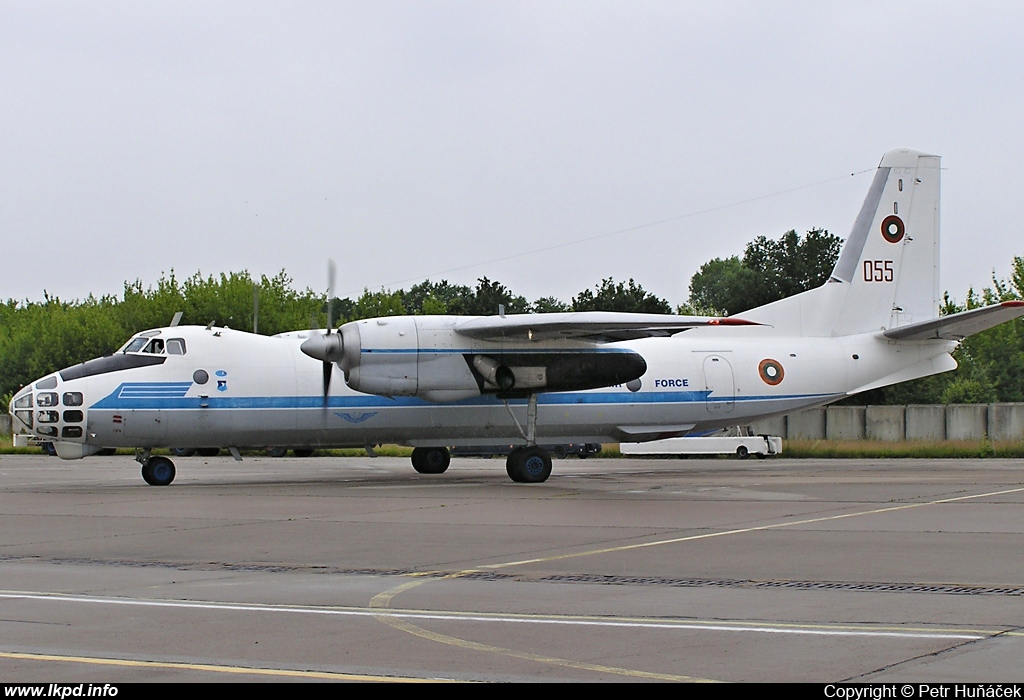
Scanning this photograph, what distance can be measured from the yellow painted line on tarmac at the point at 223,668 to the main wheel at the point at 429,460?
70.3 ft

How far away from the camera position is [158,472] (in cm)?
2359

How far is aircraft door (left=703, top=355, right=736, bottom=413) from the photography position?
90.9ft

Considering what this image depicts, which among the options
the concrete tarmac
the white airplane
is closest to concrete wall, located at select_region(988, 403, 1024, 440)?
the white airplane

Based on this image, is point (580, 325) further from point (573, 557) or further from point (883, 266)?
point (573, 557)

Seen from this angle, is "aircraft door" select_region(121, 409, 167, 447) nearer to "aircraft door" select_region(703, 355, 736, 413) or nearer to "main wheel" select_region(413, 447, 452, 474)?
"main wheel" select_region(413, 447, 452, 474)

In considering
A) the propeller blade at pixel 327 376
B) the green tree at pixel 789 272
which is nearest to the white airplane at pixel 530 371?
the propeller blade at pixel 327 376

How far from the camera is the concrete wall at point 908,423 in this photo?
41312 millimetres

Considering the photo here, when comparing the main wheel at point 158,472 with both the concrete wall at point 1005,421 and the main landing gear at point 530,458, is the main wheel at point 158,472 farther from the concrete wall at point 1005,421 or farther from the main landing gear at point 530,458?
the concrete wall at point 1005,421

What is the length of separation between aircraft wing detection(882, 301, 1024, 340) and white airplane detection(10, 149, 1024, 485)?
3.2 inches

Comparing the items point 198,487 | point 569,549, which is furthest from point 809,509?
point 198,487

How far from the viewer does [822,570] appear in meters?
10.5

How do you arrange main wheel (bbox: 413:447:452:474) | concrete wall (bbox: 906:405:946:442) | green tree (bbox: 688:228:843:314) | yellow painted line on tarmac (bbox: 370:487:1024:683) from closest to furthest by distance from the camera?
yellow painted line on tarmac (bbox: 370:487:1024:683)
main wheel (bbox: 413:447:452:474)
concrete wall (bbox: 906:405:946:442)
green tree (bbox: 688:228:843:314)

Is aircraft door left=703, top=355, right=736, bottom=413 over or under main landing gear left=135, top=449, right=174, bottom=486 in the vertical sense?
over

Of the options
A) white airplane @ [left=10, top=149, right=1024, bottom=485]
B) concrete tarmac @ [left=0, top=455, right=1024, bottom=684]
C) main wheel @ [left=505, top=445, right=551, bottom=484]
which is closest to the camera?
concrete tarmac @ [left=0, top=455, right=1024, bottom=684]
